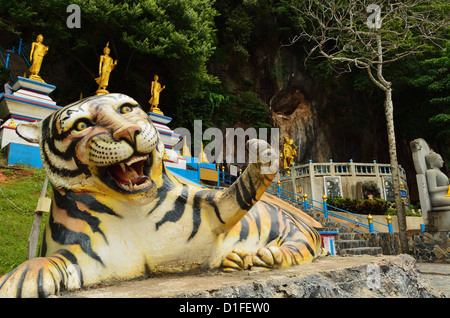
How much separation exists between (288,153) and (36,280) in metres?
18.2

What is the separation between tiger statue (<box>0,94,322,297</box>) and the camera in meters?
1.77

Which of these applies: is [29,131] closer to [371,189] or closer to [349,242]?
[349,242]

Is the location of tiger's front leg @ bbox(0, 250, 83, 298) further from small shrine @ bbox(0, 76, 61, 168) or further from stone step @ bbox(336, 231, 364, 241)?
stone step @ bbox(336, 231, 364, 241)

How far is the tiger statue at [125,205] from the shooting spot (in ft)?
5.81

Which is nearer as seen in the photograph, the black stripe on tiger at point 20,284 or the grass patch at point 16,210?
the black stripe on tiger at point 20,284

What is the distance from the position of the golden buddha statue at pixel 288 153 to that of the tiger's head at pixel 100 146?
17432 millimetres

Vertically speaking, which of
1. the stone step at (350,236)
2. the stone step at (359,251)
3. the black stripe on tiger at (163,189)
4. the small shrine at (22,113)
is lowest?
the stone step at (359,251)

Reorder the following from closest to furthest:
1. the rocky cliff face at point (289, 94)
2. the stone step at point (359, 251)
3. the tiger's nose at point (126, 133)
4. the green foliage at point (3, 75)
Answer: the tiger's nose at point (126, 133) < the stone step at point (359, 251) < the green foliage at point (3, 75) < the rocky cliff face at point (289, 94)

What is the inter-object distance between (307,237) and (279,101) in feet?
63.2

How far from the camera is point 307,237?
99.1 inches

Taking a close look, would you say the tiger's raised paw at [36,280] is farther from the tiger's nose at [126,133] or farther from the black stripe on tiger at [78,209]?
the tiger's nose at [126,133]

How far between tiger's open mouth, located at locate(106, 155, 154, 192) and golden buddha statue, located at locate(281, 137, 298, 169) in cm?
1740

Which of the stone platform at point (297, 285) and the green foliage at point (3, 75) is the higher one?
the green foliage at point (3, 75)

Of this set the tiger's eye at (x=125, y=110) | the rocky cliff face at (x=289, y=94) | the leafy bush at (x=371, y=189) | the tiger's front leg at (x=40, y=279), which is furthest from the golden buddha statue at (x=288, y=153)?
the tiger's front leg at (x=40, y=279)
